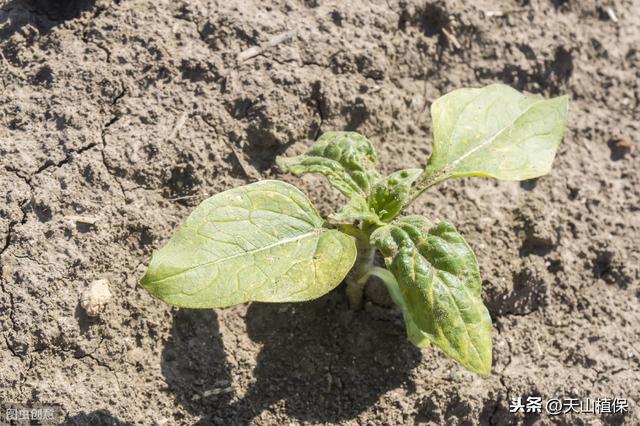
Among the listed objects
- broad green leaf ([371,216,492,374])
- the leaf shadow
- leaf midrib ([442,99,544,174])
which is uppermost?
leaf midrib ([442,99,544,174])

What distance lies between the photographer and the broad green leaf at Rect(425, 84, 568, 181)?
2.88m

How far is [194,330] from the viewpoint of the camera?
2.88m

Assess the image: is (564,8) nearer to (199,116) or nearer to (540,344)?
(540,344)

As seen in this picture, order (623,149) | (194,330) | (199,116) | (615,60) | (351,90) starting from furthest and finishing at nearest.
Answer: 1. (615,60)
2. (623,149)
3. (351,90)
4. (199,116)
5. (194,330)

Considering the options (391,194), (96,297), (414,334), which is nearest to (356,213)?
(391,194)

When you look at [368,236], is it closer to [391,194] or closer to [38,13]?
[391,194]

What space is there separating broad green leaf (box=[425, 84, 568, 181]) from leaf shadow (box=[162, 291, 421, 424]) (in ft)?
2.31

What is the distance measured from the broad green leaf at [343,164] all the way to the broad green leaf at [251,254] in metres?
0.13

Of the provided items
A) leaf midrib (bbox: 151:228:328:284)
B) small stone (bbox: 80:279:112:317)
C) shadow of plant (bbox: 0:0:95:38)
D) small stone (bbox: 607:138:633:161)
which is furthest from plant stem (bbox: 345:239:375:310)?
shadow of plant (bbox: 0:0:95:38)

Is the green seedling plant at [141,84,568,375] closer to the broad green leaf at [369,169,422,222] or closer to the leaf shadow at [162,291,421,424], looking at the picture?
the broad green leaf at [369,169,422,222]

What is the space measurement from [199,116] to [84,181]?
0.55 m

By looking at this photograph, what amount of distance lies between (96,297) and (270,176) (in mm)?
889

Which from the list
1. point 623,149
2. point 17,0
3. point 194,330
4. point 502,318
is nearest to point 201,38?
point 17,0

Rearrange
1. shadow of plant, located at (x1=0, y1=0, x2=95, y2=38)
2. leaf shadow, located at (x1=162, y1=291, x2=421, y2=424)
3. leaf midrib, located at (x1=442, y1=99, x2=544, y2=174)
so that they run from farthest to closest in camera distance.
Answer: shadow of plant, located at (x1=0, y1=0, x2=95, y2=38), leaf midrib, located at (x1=442, y1=99, x2=544, y2=174), leaf shadow, located at (x1=162, y1=291, x2=421, y2=424)
